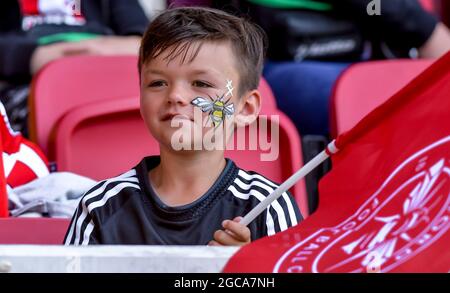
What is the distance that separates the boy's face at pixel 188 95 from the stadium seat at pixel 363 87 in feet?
2.76

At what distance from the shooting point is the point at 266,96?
2.81 meters

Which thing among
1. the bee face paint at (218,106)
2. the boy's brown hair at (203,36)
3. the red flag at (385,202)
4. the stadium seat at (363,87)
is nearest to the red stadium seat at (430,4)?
the stadium seat at (363,87)

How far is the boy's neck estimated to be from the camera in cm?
199

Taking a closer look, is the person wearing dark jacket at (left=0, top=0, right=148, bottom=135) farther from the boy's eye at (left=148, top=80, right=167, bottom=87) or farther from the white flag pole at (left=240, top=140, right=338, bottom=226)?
the white flag pole at (left=240, top=140, right=338, bottom=226)

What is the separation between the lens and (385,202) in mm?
1591

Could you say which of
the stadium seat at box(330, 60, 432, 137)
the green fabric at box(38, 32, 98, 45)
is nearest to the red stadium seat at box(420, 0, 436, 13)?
the stadium seat at box(330, 60, 432, 137)

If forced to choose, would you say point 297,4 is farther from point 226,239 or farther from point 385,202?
point 385,202

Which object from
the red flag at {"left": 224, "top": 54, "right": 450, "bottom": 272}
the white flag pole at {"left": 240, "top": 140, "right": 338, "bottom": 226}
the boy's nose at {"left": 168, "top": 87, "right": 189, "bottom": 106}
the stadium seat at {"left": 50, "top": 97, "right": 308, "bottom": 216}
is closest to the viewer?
the red flag at {"left": 224, "top": 54, "right": 450, "bottom": 272}

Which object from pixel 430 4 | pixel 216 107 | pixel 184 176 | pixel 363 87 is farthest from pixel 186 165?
pixel 430 4

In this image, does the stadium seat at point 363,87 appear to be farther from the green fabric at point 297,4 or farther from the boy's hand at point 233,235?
the boy's hand at point 233,235

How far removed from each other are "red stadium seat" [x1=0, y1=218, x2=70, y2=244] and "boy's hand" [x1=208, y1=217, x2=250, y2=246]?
1.24 feet
